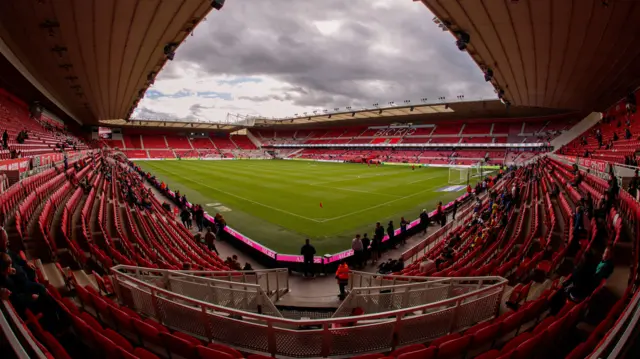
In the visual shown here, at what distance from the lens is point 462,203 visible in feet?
63.0

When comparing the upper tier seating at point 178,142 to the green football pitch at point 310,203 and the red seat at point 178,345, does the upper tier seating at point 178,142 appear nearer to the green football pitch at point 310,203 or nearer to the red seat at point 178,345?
the green football pitch at point 310,203

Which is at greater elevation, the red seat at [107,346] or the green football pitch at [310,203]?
the red seat at [107,346]

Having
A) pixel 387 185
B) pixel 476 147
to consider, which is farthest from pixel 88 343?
pixel 476 147

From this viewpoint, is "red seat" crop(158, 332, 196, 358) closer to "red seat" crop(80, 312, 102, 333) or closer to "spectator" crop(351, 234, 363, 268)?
"red seat" crop(80, 312, 102, 333)

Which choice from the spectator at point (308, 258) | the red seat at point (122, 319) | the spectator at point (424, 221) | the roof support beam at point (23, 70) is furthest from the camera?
the roof support beam at point (23, 70)

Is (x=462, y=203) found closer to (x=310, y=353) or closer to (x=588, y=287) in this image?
(x=588, y=287)

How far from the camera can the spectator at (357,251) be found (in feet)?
32.0

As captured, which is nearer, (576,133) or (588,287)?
(588,287)

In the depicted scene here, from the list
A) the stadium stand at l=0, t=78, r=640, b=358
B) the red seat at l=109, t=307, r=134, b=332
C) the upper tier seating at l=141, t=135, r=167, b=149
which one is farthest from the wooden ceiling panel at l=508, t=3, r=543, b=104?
the upper tier seating at l=141, t=135, r=167, b=149

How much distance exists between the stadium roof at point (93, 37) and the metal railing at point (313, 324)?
34.9ft

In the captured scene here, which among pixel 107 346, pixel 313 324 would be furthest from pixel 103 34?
pixel 313 324

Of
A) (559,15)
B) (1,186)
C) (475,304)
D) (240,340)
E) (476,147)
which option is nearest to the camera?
(240,340)

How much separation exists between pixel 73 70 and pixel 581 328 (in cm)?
2448

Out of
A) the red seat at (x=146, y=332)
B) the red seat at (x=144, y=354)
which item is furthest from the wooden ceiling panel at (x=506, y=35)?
the red seat at (x=144, y=354)
